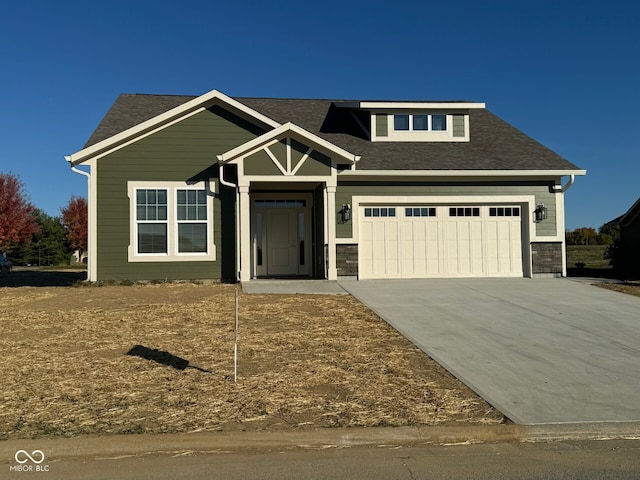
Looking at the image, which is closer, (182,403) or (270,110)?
Result: (182,403)

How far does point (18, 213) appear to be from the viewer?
125ft

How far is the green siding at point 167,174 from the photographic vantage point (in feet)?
48.3

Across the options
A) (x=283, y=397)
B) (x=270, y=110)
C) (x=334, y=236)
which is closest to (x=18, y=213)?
(x=270, y=110)

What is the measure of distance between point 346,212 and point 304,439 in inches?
429

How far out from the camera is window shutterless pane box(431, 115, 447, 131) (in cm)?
1786

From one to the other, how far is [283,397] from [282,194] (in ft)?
38.0

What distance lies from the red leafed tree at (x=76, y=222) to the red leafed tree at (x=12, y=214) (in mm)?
8656

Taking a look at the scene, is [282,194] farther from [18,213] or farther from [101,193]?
[18,213]

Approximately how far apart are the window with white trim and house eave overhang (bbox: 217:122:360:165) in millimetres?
1341

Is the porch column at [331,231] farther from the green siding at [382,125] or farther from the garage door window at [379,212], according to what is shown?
the green siding at [382,125]

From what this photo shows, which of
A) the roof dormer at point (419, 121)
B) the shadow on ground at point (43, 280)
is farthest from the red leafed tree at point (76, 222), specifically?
the roof dormer at point (419, 121)

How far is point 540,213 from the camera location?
51.9ft

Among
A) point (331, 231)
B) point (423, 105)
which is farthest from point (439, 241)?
point (423, 105)

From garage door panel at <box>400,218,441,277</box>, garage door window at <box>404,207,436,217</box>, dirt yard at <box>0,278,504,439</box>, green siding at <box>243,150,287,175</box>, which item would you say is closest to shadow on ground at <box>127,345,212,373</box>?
dirt yard at <box>0,278,504,439</box>
